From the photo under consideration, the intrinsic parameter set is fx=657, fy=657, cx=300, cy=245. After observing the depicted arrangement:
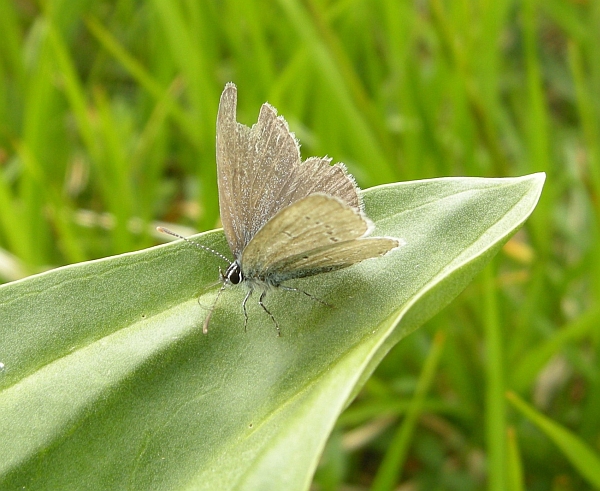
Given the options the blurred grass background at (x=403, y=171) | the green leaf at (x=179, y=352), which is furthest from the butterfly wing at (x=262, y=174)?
the blurred grass background at (x=403, y=171)

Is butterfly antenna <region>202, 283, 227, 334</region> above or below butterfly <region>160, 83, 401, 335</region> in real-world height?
below

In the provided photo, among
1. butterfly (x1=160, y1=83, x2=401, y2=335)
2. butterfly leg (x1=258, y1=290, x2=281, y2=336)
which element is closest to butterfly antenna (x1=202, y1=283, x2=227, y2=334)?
butterfly (x1=160, y1=83, x2=401, y2=335)

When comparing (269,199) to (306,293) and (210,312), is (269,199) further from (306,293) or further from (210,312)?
(210,312)

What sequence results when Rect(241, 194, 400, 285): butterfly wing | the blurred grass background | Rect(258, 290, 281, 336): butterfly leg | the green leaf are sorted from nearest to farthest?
the green leaf, Rect(241, 194, 400, 285): butterfly wing, Rect(258, 290, 281, 336): butterfly leg, the blurred grass background

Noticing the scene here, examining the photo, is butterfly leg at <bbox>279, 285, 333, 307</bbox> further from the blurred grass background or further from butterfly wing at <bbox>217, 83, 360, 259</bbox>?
the blurred grass background

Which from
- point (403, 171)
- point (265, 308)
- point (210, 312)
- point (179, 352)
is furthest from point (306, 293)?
point (403, 171)
